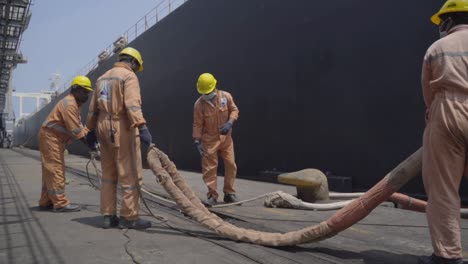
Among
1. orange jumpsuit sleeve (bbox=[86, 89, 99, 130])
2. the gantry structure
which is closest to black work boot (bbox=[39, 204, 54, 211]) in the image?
orange jumpsuit sleeve (bbox=[86, 89, 99, 130])

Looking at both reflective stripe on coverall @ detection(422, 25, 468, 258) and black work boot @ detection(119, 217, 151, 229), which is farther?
black work boot @ detection(119, 217, 151, 229)

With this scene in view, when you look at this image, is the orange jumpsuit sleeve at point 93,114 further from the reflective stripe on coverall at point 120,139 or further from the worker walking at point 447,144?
the worker walking at point 447,144

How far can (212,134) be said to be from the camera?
18.4 feet

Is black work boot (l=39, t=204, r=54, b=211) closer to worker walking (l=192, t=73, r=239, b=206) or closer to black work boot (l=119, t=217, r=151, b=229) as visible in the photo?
black work boot (l=119, t=217, r=151, b=229)

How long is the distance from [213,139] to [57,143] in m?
2.03

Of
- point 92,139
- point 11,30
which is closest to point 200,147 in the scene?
point 92,139

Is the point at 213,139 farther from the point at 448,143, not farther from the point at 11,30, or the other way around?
the point at 11,30

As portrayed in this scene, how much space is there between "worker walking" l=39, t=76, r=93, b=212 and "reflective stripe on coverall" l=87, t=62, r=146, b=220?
1022 mm

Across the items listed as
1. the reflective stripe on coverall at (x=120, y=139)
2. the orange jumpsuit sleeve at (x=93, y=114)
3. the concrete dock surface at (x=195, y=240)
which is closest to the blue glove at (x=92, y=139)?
the orange jumpsuit sleeve at (x=93, y=114)

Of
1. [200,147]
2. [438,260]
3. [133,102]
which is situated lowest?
[438,260]

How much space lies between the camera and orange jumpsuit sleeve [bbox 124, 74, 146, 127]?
4000mm

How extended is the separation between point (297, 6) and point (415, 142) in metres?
3.77

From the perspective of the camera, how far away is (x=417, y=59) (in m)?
5.76

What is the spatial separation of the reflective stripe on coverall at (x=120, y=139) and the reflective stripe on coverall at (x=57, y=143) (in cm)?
103
